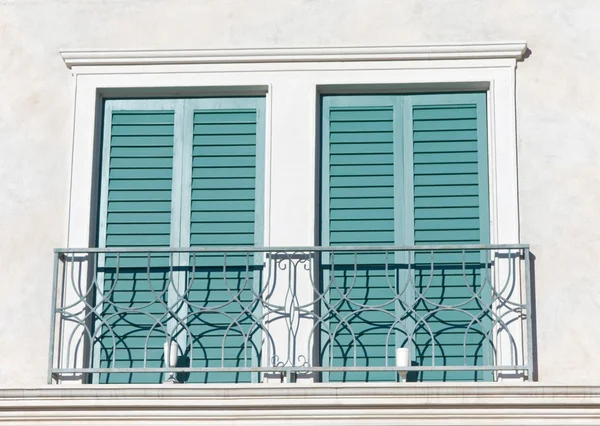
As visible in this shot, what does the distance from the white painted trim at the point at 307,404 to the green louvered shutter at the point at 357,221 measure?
22.3 inches

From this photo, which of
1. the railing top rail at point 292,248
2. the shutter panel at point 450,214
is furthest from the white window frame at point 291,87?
the railing top rail at point 292,248

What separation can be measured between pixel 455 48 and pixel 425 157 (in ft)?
2.68

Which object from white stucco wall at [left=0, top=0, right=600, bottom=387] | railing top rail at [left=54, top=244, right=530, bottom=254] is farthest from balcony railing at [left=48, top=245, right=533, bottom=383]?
white stucco wall at [left=0, top=0, right=600, bottom=387]

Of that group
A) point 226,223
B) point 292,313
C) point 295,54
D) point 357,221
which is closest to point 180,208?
point 226,223

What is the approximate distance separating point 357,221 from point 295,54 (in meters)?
1.32

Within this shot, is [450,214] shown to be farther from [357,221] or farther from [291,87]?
[291,87]

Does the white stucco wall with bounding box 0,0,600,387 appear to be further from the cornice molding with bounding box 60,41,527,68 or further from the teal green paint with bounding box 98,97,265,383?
the teal green paint with bounding box 98,97,265,383

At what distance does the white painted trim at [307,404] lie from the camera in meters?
11.6

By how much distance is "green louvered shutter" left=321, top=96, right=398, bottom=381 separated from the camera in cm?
1231

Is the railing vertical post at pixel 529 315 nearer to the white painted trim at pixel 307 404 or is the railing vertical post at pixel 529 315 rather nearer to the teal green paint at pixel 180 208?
the white painted trim at pixel 307 404

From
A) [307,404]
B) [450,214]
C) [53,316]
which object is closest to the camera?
[307,404]

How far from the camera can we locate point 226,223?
1270cm

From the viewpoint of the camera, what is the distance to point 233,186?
41.9 feet

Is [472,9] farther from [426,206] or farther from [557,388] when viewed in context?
[557,388]
